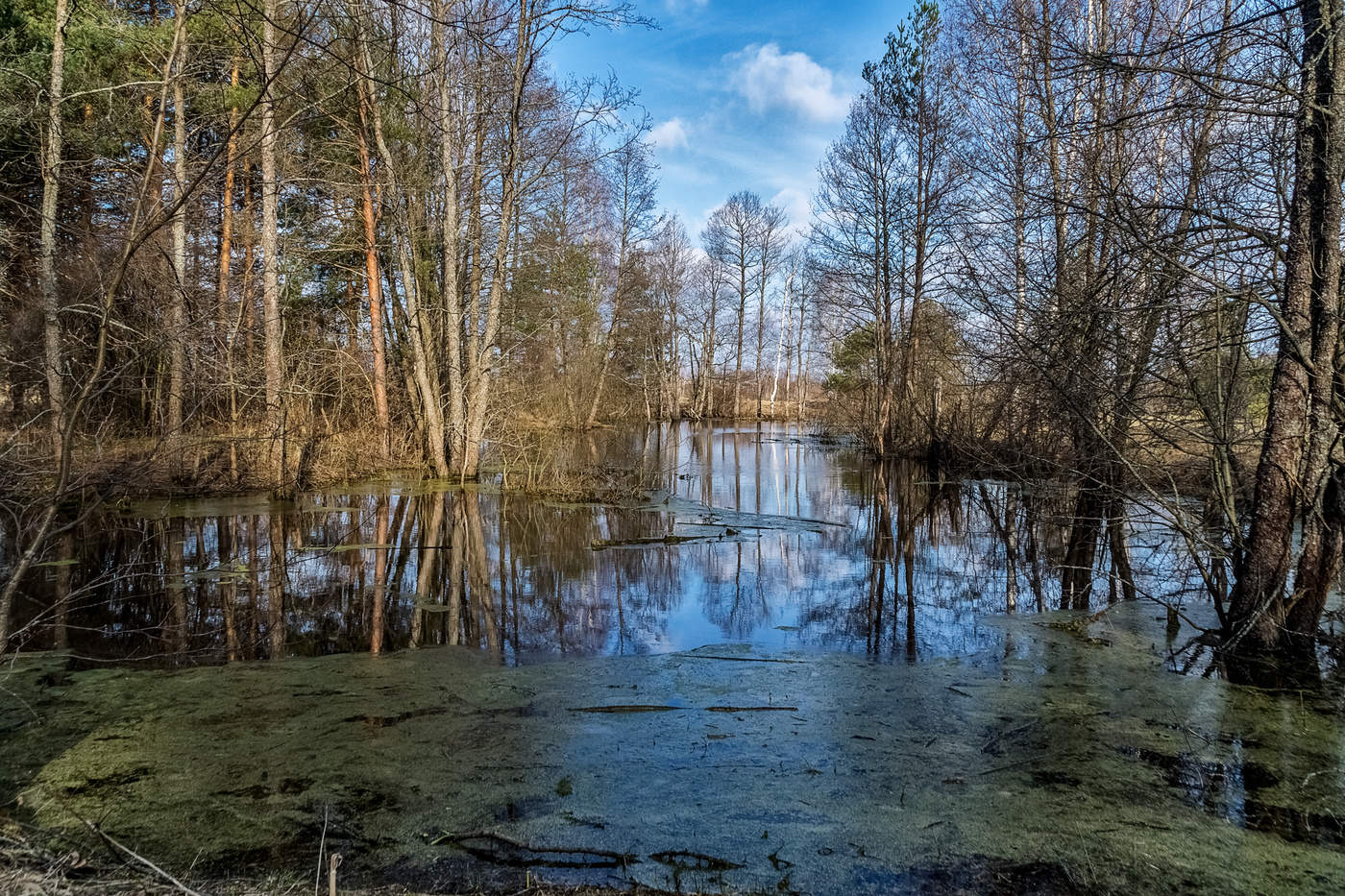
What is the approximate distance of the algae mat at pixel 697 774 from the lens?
8.39ft

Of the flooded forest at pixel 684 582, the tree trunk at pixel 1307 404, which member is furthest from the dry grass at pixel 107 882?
the tree trunk at pixel 1307 404

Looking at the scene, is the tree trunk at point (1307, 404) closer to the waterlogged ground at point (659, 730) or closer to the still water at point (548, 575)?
the waterlogged ground at point (659, 730)

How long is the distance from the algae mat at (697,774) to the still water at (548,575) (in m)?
0.66

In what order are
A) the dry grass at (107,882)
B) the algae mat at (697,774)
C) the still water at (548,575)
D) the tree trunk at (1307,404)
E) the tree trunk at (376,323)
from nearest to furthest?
the dry grass at (107,882) < the algae mat at (697,774) < the tree trunk at (1307,404) < the still water at (548,575) < the tree trunk at (376,323)

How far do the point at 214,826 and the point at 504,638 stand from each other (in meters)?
2.75

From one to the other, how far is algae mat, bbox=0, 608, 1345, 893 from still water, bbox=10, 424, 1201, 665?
2.16 feet

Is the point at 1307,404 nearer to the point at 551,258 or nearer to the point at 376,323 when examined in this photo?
the point at 376,323

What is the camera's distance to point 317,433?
13.2 metres

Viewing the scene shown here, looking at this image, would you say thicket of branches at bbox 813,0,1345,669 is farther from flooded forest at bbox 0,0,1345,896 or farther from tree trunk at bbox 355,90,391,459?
tree trunk at bbox 355,90,391,459

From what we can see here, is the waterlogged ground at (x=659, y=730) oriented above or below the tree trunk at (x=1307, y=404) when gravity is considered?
below

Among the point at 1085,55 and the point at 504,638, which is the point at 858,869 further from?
the point at 1085,55

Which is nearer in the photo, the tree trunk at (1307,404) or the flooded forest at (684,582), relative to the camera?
the flooded forest at (684,582)

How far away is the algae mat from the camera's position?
A: 2.56 m

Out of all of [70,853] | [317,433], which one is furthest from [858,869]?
[317,433]
